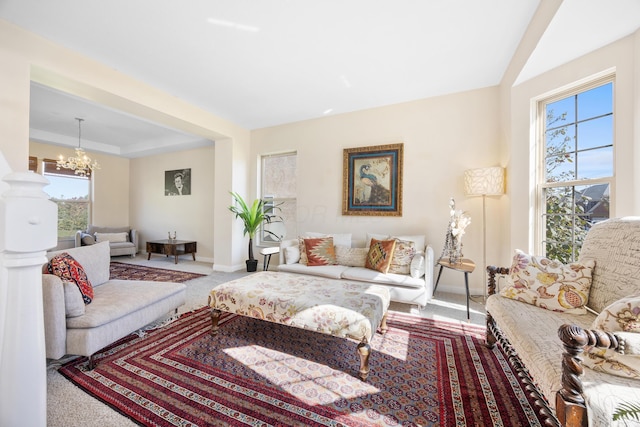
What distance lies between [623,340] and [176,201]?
7.04 metres

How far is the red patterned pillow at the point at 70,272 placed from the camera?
68.8 inches

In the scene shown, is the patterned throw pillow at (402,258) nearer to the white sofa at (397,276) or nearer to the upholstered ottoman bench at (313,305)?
the white sofa at (397,276)

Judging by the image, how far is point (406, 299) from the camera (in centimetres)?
Result: 271

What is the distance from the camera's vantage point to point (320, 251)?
342 centimetres

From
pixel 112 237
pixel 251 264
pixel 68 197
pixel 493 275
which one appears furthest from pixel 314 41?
pixel 68 197

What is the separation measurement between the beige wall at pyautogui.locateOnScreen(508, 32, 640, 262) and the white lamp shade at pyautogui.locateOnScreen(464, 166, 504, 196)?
4.0 inches

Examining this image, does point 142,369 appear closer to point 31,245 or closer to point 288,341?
point 288,341

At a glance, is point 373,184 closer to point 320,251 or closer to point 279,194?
point 320,251

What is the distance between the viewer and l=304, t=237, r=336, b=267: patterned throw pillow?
3.37m

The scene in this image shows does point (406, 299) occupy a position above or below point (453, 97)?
below

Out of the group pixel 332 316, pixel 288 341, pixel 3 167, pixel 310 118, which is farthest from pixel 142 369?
pixel 310 118

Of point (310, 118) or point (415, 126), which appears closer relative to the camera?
point (415, 126)

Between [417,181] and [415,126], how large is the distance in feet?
2.63

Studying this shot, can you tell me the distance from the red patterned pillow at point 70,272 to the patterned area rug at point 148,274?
2067 mm
